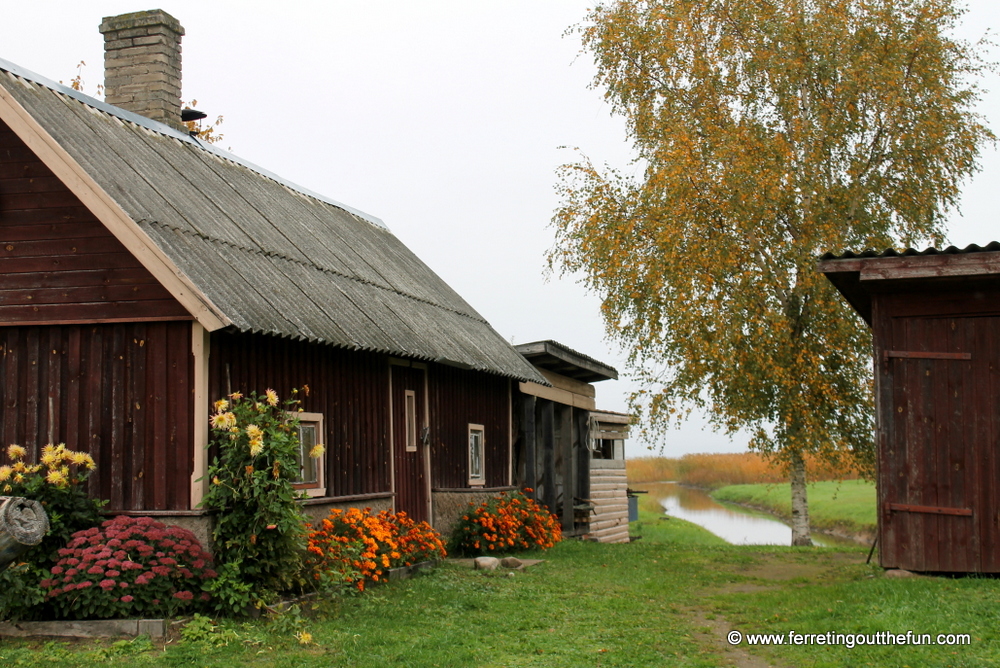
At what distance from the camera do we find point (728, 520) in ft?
130

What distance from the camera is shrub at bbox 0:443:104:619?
8953 millimetres

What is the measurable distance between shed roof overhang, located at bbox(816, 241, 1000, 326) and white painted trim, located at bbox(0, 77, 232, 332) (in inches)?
244

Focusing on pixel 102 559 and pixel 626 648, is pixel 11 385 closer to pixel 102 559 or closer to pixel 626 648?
pixel 102 559

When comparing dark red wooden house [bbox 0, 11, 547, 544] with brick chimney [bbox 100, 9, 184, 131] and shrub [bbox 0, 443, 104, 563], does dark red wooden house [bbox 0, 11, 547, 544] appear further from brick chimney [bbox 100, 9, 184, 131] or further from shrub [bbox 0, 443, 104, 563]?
shrub [bbox 0, 443, 104, 563]

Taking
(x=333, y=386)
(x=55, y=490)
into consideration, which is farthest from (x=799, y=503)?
(x=55, y=490)

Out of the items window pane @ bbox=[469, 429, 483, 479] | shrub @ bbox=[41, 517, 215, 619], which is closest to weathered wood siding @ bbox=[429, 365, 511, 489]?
window pane @ bbox=[469, 429, 483, 479]

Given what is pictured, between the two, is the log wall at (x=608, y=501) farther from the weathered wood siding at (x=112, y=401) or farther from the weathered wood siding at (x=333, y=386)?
the weathered wood siding at (x=112, y=401)

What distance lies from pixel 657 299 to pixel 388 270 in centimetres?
632

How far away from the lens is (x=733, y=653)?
8.63 meters

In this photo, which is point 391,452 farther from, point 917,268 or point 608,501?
point 608,501

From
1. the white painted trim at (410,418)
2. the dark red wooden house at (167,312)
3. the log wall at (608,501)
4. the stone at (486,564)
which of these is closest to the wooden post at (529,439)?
the log wall at (608,501)

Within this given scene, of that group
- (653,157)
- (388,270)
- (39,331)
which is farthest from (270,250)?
(653,157)

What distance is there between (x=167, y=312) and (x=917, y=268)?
7366 mm

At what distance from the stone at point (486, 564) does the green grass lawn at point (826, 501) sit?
12190 millimetres
